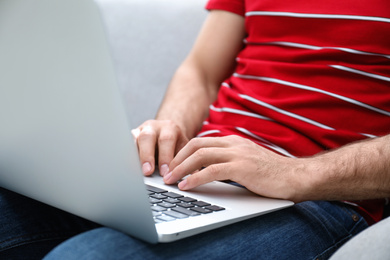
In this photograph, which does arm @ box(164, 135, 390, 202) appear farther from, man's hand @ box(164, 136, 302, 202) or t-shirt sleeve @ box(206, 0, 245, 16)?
t-shirt sleeve @ box(206, 0, 245, 16)

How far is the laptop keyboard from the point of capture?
0.56 m

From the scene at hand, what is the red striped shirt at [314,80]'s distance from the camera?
874mm

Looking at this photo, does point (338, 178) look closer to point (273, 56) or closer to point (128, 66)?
point (273, 56)

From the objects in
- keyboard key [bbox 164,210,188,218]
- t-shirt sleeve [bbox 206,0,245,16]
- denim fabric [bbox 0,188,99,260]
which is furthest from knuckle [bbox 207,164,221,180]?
t-shirt sleeve [bbox 206,0,245,16]

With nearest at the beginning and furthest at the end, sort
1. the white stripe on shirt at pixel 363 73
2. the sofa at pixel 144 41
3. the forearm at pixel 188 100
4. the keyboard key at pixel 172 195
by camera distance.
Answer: the keyboard key at pixel 172 195
the white stripe on shirt at pixel 363 73
the forearm at pixel 188 100
the sofa at pixel 144 41

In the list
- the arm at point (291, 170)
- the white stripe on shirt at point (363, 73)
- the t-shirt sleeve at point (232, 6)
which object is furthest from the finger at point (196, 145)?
the t-shirt sleeve at point (232, 6)

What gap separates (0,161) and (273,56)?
0.60m

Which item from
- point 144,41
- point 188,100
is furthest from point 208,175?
point 144,41

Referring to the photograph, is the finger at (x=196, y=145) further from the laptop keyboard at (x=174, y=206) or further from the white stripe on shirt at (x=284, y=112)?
the white stripe on shirt at (x=284, y=112)

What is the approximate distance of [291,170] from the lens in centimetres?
69

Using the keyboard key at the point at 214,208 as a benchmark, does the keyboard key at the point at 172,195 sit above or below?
above

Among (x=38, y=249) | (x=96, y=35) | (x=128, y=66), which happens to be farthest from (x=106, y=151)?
(x=128, y=66)

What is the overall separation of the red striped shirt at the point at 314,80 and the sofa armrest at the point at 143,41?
34 cm

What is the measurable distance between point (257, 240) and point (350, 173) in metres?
0.20
